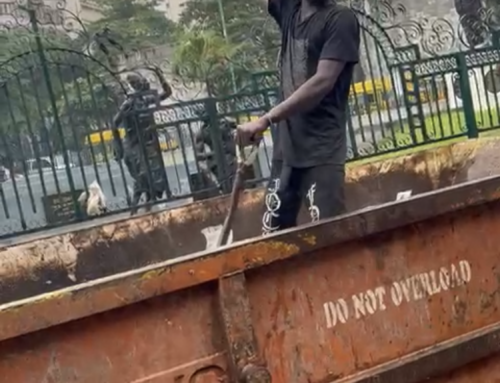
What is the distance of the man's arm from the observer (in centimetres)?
280

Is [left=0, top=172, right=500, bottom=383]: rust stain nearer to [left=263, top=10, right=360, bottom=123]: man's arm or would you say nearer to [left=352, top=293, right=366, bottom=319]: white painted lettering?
[left=352, top=293, right=366, bottom=319]: white painted lettering

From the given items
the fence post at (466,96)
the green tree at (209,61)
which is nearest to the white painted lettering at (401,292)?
the green tree at (209,61)

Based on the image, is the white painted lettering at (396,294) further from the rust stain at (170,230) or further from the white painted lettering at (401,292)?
the rust stain at (170,230)

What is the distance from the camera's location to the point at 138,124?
7.46 m

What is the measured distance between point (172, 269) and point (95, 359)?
0.27 m

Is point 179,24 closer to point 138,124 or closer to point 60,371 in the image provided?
point 138,124

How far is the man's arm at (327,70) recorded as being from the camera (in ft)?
9.20

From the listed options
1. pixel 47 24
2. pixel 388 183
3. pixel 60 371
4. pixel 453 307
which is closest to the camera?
pixel 60 371

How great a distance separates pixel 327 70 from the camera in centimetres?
281

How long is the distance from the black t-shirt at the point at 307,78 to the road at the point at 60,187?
394 cm

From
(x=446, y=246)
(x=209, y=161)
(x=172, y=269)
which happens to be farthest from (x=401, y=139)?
(x=172, y=269)

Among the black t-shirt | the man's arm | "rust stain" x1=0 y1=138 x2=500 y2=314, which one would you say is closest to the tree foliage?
"rust stain" x1=0 y1=138 x2=500 y2=314

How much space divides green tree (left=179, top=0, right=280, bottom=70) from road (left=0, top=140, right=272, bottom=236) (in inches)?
101

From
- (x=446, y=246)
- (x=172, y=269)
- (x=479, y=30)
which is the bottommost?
(x=446, y=246)
